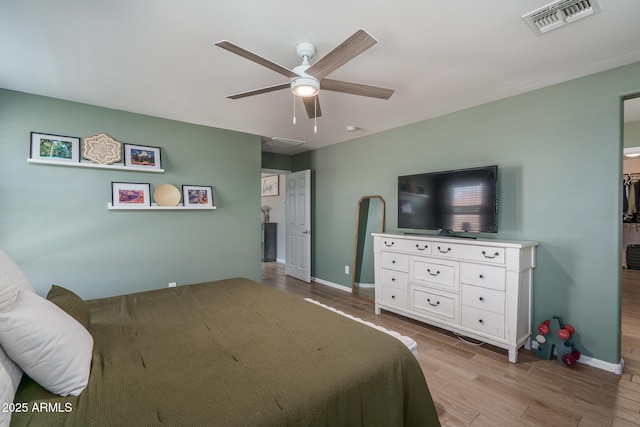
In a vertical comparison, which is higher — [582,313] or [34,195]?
[34,195]

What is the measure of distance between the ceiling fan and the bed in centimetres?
150

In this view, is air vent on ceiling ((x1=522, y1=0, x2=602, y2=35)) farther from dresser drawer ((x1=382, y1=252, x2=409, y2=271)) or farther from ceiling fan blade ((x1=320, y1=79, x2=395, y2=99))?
dresser drawer ((x1=382, y1=252, x2=409, y2=271))

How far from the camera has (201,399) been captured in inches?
40.3

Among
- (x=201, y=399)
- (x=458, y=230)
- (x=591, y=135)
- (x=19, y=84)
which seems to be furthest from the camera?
(x=458, y=230)

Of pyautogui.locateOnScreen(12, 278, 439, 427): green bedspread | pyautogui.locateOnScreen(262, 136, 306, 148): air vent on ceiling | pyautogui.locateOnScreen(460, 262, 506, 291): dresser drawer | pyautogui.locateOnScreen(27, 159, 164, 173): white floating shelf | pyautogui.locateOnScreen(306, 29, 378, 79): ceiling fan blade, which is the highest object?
pyautogui.locateOnScreen(262, 136, 306, 148): air vent on ceiling

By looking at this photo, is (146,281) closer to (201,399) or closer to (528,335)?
(201,399)

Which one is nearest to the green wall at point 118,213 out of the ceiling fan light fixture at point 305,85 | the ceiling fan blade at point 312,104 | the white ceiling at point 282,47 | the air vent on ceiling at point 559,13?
the white ceiling at point 282,47

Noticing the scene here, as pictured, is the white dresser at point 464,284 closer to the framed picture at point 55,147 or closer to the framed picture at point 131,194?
the framed picture at point 131,194

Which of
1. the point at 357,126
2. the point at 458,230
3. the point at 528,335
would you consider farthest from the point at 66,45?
the point at 528,335

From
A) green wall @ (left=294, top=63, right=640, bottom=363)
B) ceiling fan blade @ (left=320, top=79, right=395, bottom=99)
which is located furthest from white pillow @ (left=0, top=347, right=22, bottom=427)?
green wall @ (left=294, top=63, right=640, bottom=363)

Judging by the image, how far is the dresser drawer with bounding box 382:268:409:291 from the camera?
3.41 m

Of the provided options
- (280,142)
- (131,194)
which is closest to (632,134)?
(280,142)

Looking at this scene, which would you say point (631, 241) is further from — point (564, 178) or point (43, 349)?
point (43, 349)

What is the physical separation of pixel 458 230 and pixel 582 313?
122 cm
